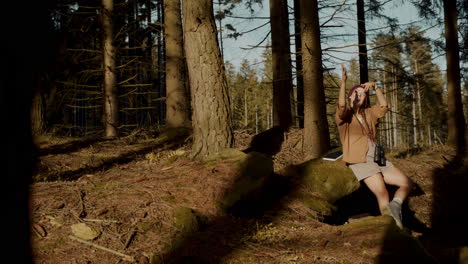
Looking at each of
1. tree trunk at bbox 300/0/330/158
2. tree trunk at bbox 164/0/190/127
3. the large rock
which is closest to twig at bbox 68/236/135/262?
the large rock

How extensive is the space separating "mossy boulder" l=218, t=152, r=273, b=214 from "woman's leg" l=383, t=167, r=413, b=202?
68.5 inches

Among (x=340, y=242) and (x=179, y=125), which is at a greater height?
(x=179, y=125)

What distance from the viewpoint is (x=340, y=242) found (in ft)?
12.0

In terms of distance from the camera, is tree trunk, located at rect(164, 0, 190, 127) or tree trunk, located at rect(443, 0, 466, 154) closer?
tree trunk, located at rect(164, 0, 190, 127)

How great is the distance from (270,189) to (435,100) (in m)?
9.46

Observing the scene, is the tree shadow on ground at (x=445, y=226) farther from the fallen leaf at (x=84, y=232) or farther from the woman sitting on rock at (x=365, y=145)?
the fallen leaf at (x=84, y=232)

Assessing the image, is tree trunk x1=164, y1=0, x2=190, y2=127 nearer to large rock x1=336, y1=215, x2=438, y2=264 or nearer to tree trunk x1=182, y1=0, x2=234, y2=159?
tree trunk x1=182, y1=0, x2=234, y2=159

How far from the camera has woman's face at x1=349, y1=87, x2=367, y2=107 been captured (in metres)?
5.04

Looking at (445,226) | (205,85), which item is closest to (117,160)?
(205,85)

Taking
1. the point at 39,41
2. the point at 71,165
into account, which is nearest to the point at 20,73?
the point at 39,41

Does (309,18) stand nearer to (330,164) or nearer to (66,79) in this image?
(330,164)

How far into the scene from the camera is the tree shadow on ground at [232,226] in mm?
3227

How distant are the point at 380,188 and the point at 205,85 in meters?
3.08

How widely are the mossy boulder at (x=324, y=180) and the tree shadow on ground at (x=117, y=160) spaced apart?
131 inches
